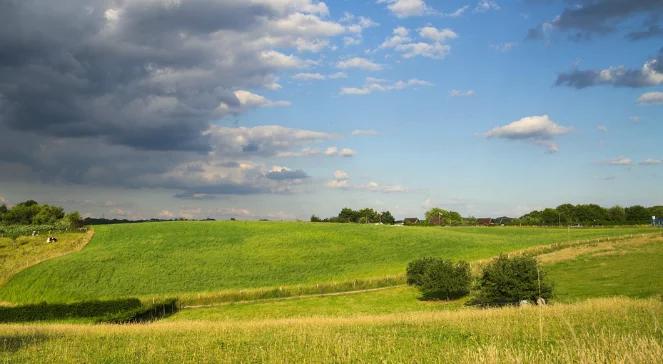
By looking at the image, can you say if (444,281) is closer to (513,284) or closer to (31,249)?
(513,284)

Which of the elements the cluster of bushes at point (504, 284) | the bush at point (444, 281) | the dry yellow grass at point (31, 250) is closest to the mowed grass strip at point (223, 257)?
the dry yellow grass at point (31, 250)

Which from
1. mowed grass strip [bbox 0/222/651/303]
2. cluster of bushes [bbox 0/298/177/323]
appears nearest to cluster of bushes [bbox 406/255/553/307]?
mowed grass strip [bbox 0/222/651/303]

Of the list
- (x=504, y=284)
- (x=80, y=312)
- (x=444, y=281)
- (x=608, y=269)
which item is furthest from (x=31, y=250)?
(x=608, y=269)

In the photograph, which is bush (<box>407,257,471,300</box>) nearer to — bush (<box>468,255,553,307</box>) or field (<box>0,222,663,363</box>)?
field (<box>0,222,663,363</box>)

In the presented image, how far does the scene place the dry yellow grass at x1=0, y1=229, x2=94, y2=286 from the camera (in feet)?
240

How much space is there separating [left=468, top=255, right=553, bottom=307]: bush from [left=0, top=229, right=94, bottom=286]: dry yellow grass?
63.8m

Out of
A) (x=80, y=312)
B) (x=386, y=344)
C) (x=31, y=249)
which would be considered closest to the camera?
(x=386, y=344)

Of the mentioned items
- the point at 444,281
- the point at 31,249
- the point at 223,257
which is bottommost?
the point at 444,281

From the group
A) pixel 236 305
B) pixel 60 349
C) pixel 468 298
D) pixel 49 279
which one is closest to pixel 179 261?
pixel 49 279

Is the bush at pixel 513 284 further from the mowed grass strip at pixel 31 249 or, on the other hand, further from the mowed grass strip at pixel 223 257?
the mowed grass strip at pixel 31 249

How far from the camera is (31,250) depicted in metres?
80.4

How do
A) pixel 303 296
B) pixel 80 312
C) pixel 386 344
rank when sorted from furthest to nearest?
pixel 303 296 → pixel 80 312 → pixel 386 344

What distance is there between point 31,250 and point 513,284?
74012mm

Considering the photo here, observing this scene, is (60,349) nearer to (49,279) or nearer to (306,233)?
(49,279)
